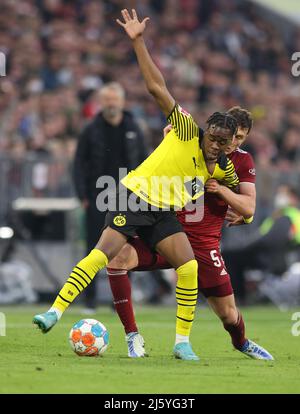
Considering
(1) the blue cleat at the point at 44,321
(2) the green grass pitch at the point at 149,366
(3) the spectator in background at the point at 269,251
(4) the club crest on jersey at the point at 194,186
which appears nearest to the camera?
(2) the green grass pitch at the point at 149,366

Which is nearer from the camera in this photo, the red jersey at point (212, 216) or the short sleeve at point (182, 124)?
the short sleeve at point (182, 124)

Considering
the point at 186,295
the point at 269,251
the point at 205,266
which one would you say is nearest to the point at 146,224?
the point at 186,295

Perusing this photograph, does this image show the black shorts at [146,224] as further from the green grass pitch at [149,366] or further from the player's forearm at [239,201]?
the green grass pitch at [149,366]

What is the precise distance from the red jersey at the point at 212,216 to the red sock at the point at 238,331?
2.13ft

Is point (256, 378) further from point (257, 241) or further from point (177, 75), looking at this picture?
point (177, 75)

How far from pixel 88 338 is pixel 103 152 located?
5293mm

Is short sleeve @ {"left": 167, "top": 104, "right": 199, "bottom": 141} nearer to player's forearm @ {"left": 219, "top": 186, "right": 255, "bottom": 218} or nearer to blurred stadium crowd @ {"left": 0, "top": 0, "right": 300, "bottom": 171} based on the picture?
player's forearm @ {"left": 219, "top": 186, "right": 255, "bottom": 218}

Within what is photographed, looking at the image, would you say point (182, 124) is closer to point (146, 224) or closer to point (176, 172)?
point (176, 172)

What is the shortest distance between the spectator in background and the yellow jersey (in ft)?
26.5

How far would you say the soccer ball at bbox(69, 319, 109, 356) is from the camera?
8.70 m

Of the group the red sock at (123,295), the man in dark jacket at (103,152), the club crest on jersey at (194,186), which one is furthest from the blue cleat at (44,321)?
the man in dark jacket at (103,152)

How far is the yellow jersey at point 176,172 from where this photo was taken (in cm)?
862

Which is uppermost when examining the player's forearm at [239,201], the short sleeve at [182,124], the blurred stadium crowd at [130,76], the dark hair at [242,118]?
the blurred stadium crowd at [130,76]

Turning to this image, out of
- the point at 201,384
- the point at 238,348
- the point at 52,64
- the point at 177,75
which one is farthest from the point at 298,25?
the point at 201,384
